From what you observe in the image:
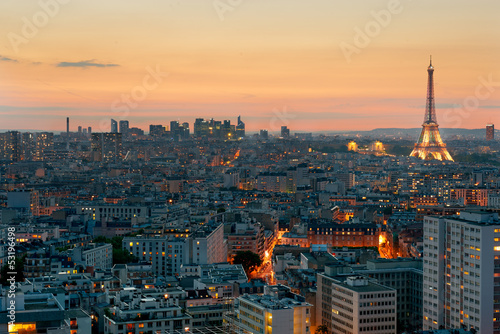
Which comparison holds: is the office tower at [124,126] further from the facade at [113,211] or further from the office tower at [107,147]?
the facade at [113,211]

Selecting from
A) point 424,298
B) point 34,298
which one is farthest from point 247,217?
point 34,298

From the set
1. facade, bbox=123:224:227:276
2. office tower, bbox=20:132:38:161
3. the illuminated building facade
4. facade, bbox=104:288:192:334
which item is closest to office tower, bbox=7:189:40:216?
facade, bbox=123:224:227:276

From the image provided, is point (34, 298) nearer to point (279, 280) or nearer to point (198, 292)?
point (198, 292)

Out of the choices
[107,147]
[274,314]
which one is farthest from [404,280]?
[107,147]

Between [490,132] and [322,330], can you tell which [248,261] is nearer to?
[322,330]

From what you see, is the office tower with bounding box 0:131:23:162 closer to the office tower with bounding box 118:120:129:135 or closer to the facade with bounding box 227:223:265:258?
the office tower with bounding box 118:120:129:135
